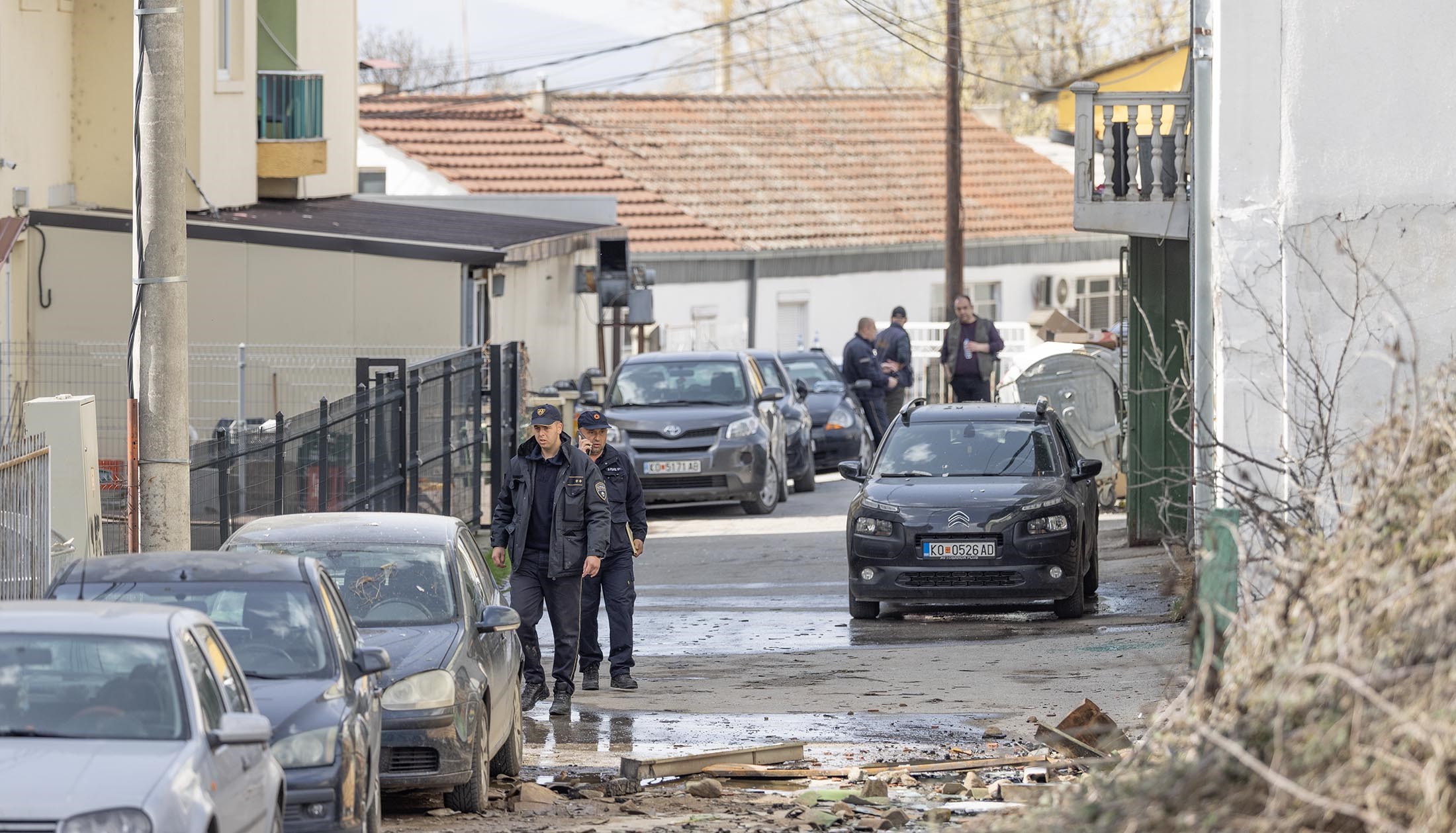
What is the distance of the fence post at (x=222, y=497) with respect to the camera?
13.6 meters

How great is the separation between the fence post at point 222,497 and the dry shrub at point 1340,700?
322 inches

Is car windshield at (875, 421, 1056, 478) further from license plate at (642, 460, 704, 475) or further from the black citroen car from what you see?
license plate at (642, 460, 704, 475)

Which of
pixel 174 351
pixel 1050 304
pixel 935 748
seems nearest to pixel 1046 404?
pixel 935 748

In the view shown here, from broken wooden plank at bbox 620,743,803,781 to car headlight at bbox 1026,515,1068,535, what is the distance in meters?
5.00

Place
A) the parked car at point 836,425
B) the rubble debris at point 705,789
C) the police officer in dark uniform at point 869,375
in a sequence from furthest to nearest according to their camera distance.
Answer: the parked car at point 836,425, the police officer in dark uniform at point 869,375, the rubble debris at point 705,789

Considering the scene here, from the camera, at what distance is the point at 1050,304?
45719 millimetres

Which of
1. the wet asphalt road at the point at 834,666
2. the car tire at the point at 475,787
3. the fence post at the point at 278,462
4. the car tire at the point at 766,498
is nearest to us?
the car tire at the point at 475,787

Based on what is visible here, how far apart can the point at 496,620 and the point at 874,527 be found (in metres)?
6.17

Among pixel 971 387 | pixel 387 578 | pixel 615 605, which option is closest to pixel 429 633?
pixel 387 578

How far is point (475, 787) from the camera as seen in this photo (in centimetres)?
925

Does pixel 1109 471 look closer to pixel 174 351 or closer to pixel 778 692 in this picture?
pixel 778 692

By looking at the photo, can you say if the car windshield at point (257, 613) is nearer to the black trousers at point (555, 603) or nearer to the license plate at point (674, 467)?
the black trousers at point (555, 603)

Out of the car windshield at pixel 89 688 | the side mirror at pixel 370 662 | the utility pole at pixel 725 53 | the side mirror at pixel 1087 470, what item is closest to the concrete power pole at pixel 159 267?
the side mirror at pixel 370 662

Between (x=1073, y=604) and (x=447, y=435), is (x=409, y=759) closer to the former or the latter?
(x=1073, y=604)
